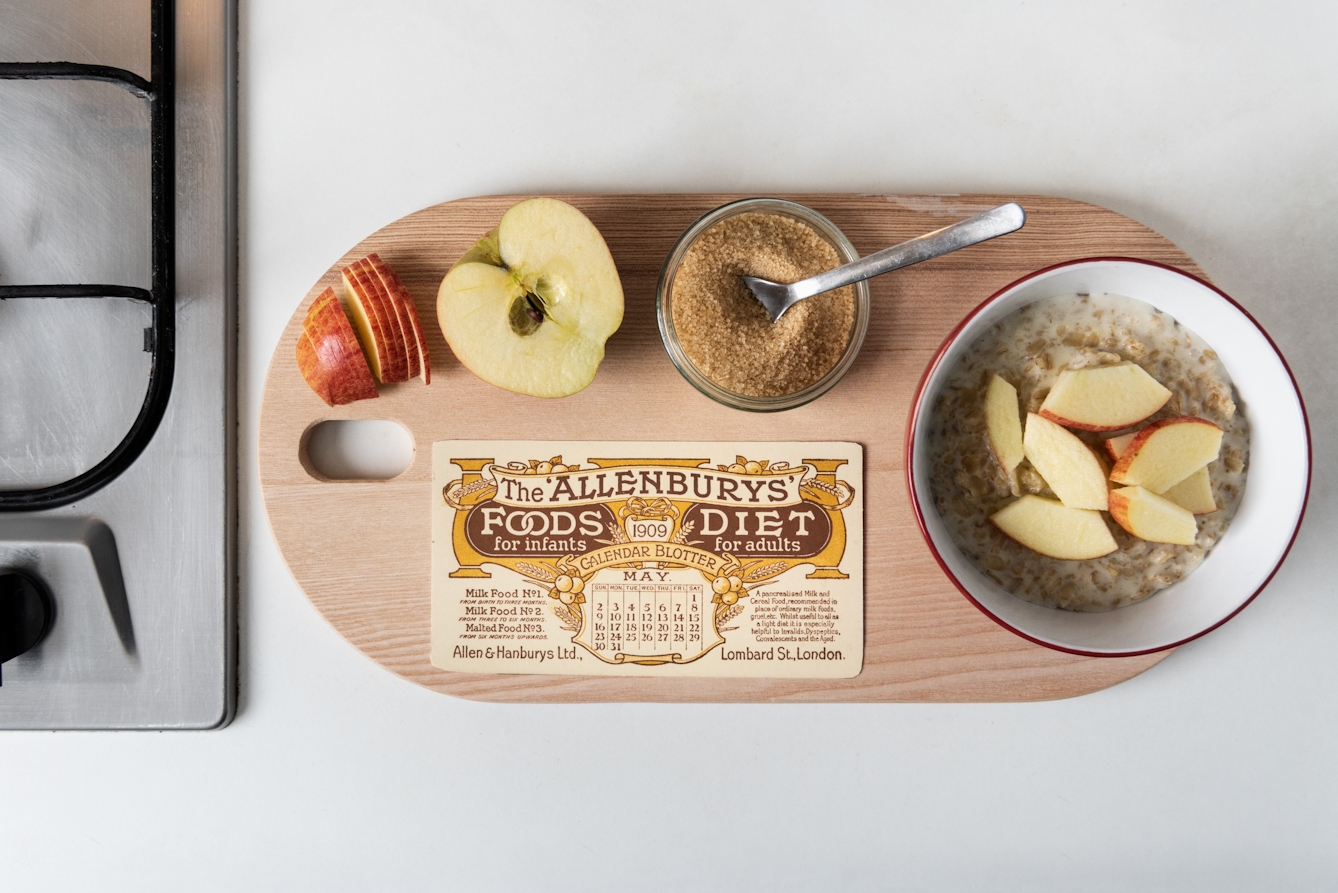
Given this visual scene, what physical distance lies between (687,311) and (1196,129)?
56 cm

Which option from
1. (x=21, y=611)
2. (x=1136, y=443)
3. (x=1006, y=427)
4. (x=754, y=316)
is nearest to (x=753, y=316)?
(x=754, y=316)

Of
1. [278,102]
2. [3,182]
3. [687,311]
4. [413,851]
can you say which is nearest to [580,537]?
[687,311]

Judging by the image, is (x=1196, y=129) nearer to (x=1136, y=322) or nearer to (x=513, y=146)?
(x=1136, y=322)

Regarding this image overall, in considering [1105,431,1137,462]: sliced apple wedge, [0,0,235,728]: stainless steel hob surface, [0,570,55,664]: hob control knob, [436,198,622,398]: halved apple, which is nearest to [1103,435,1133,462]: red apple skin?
A: [1105,431,1137,462]: sliced apple wedge

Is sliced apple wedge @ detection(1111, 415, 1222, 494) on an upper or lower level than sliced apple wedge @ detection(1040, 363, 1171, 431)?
lower

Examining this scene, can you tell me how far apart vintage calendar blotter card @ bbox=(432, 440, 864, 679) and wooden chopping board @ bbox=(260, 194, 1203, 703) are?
0.7 inches

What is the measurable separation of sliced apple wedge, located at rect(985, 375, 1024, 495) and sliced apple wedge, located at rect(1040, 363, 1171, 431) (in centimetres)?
3

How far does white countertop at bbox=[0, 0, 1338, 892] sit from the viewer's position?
79cm

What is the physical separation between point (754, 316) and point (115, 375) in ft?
2.08

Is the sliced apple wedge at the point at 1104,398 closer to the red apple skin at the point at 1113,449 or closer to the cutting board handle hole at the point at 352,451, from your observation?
the red apple skin at the point at 1113,449

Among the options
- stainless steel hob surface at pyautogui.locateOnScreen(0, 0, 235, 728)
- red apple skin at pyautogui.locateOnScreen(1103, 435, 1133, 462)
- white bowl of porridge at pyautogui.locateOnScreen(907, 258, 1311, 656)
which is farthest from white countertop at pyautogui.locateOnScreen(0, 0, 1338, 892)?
red apple skin at pyautogui.locateOnScreen(1103, 435, 1133, 462)

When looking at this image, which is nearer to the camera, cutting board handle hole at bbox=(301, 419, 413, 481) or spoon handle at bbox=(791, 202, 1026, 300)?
spoon handle at bbox=(791, 202, 1026, 300)

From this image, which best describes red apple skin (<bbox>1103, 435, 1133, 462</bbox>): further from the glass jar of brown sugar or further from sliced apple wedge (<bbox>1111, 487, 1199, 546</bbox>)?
the glass jar of brown sugar

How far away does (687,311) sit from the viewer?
69 cm
